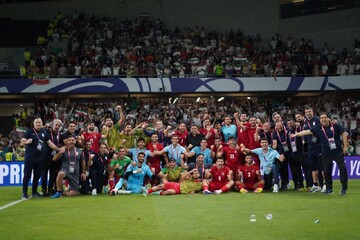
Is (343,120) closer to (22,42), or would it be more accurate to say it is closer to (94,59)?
(94,59)

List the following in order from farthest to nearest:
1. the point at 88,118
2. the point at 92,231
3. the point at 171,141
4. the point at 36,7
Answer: the point at 36,7, the point at 88,118, the point at 171,141, the point at 92,231

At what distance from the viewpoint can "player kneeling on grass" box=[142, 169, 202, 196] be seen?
1522cm

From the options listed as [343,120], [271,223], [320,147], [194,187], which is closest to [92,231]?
[271,223]

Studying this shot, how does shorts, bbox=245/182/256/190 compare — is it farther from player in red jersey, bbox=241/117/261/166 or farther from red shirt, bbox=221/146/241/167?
player in red jersey, bbox=241/117/261/166

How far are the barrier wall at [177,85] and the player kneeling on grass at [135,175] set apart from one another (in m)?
18.4

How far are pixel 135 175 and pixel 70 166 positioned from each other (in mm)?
1787

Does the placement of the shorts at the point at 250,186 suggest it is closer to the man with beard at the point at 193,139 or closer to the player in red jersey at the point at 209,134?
the man with beard at the point at 193,139

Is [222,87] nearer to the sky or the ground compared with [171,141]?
nearer to the sky

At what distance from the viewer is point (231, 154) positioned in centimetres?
1633

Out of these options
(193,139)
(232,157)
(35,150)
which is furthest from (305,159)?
(35,150)

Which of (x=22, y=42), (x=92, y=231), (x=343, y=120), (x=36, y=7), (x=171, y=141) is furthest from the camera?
(x=36, y=7)

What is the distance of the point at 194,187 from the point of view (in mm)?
15445

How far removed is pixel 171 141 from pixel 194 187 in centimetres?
212

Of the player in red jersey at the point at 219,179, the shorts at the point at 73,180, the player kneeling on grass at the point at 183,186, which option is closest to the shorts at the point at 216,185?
the player in red jersey at the point at 219,179
